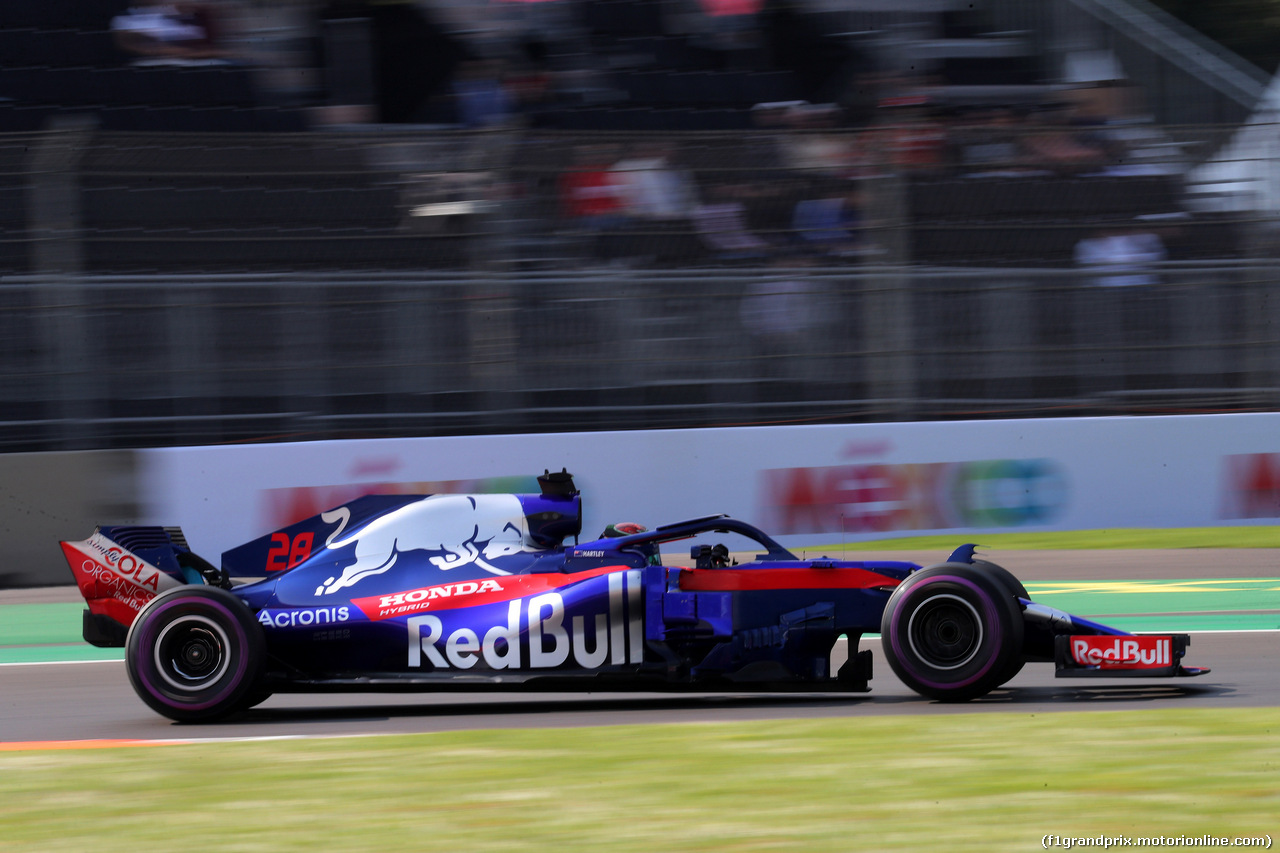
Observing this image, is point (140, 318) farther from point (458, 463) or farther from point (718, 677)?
point (718, 677)

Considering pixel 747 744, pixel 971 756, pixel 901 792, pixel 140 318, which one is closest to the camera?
pixel 901 792

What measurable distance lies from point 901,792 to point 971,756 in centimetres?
55

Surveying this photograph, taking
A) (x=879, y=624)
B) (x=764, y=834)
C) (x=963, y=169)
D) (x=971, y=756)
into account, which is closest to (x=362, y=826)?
(x=764, y=834)

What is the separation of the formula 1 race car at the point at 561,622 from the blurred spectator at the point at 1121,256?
21.5 feet

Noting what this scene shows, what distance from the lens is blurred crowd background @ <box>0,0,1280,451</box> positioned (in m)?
11.0

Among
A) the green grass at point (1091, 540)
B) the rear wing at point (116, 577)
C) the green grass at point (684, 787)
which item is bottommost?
the green grass at point (1091, 540)

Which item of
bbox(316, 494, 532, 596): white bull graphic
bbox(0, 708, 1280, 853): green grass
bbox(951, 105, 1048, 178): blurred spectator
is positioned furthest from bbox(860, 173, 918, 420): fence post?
bbox(0, 708, 1280, 853): green grass

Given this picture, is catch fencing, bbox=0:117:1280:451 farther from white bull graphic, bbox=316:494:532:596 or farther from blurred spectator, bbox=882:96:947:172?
white bull graphic, bbox=316:494:532:596

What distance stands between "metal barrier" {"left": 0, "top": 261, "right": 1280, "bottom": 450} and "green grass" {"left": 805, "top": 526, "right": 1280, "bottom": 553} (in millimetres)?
962

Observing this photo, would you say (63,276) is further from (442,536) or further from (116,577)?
(442,536)

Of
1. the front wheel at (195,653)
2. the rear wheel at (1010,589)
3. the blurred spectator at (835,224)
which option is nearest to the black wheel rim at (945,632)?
the rear wheel at (1010,589)

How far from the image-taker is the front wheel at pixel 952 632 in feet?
19.0

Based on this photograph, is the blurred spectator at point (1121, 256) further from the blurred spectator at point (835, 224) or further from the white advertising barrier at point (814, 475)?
the blurred spectator at point (835, 224)

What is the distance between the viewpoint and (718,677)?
5.95 meters
